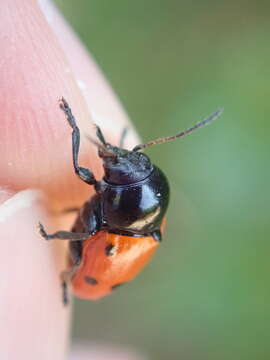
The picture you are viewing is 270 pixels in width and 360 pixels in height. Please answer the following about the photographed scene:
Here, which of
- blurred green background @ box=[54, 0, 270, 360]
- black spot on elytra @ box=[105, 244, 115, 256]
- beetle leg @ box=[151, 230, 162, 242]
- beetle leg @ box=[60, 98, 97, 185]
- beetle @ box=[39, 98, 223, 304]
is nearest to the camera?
beetle leg @ box=[60, 98, 97, 185]

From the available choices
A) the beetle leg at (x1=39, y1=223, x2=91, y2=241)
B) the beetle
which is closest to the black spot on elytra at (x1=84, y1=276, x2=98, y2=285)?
the beetle

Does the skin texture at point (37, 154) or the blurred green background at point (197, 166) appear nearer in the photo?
the skin texture at point (37, 154)

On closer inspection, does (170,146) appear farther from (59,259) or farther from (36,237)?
(36,237)

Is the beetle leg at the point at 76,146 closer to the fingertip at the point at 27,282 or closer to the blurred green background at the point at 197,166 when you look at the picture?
the fingertip at the point at 27,282

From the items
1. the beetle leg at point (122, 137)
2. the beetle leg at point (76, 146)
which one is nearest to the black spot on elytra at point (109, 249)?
the beetle leg at point (76, 146)

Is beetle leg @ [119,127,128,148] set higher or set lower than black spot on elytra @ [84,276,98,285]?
higher

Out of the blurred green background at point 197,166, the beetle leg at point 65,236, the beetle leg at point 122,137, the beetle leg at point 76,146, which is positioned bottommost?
the blurred green background at point 197,166

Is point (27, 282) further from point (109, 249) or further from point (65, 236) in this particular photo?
point (109, 249)

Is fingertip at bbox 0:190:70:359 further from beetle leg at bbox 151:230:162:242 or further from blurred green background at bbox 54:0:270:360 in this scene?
blurred green background at bbox 54:0:270:360
